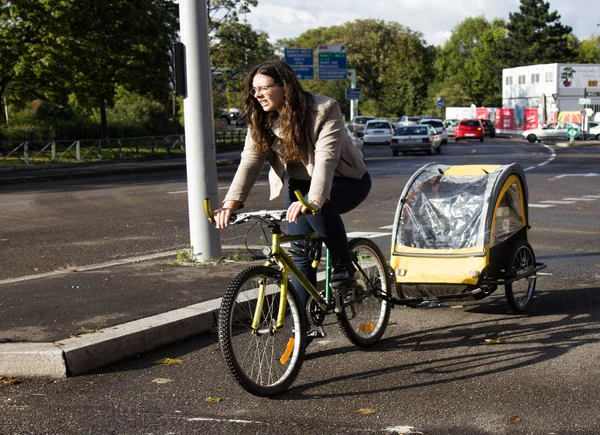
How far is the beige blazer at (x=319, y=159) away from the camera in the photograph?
4766 millimetres

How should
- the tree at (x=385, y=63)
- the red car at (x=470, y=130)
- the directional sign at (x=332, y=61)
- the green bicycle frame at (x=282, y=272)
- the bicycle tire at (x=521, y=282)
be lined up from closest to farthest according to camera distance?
the green bicycle frame at (x=282, y=272) < the bicycle tire at (x=521, y=282) < the red car at (x=470, y=130) < the directional sign at (x=332, y=61) < the tree at (x=385, y=63)

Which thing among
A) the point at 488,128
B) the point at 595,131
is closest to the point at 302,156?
the point at 595,131

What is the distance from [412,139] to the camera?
124 ft

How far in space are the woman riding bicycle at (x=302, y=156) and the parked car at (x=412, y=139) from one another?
3304 cm

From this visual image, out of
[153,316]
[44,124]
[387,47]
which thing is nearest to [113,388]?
[153,316]

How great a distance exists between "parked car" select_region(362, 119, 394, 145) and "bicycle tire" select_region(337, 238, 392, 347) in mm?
45152

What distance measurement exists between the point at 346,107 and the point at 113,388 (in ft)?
348

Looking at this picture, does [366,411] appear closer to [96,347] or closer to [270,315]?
[270,315]

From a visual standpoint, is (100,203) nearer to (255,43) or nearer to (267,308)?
(267,308)

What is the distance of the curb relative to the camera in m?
5.04

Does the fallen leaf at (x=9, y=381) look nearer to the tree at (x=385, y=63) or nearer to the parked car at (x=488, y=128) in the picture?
the parked car at (x=488, y=128)

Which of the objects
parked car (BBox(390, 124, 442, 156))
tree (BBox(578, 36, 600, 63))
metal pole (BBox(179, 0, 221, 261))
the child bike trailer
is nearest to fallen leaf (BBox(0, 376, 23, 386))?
the child bike trailer

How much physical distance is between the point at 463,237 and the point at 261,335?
2.22 m

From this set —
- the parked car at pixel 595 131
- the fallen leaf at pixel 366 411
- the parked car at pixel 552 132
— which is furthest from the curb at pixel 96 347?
the parked car at pixel 595 131
